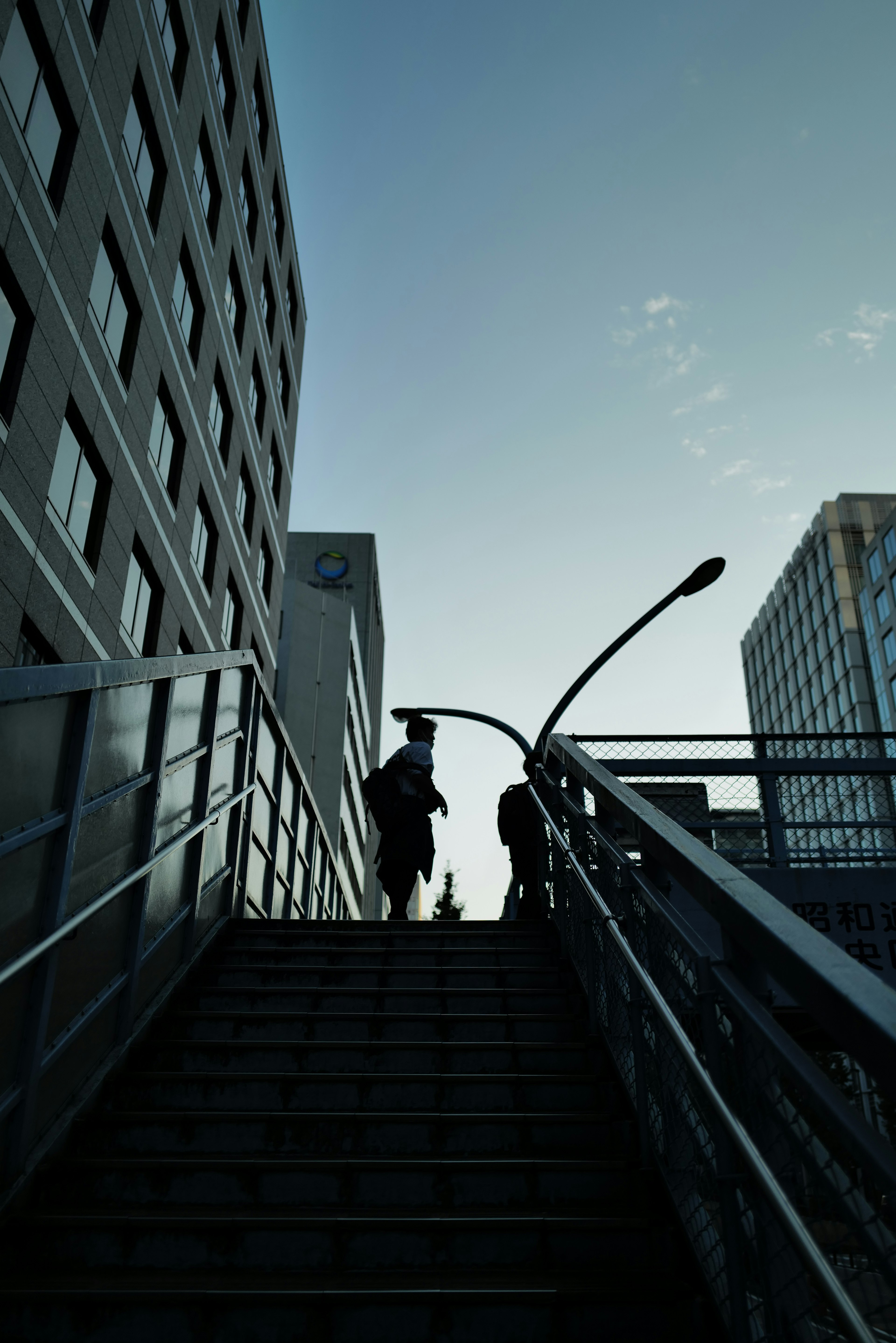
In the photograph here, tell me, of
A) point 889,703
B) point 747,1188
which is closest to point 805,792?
point 747,1188

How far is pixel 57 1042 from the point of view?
382 centimetres

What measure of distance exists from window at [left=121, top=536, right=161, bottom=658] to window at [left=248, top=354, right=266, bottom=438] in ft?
29.3

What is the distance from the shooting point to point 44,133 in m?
12.5

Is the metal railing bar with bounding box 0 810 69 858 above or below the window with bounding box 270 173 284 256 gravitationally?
below

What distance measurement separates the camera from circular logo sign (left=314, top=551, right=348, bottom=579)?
63.6 meters

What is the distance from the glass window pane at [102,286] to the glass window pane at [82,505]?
2.18m

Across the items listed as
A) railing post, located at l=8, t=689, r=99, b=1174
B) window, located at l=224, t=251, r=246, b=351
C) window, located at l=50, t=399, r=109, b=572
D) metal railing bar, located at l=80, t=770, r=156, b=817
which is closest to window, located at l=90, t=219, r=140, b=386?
window, located at l=50, t=399, r=109, b=572

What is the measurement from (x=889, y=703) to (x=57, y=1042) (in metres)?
58.5

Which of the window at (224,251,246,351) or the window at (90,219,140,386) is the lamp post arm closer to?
the window at (90,219,140,386)

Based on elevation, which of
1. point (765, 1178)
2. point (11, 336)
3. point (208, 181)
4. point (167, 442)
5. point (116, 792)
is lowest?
point (765, 1178)

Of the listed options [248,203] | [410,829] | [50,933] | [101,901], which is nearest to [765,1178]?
[50,933]

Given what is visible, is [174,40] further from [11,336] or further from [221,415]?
[11,336]

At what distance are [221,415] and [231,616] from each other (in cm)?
448

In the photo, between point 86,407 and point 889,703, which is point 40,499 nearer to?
point 86,407
